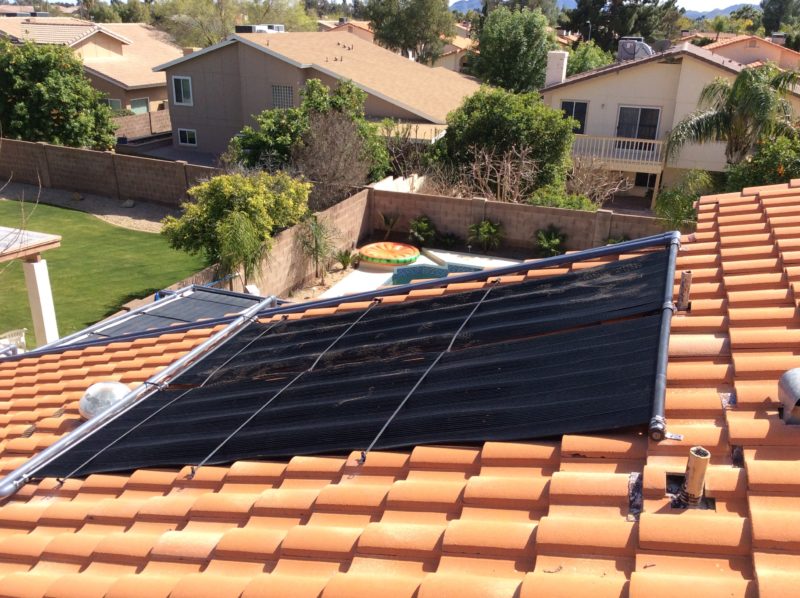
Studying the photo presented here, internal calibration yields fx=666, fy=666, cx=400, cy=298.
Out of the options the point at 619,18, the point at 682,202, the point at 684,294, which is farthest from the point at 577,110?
the point at 619,18

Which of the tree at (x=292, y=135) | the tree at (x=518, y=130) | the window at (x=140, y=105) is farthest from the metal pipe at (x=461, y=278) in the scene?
Result: the window at (x=140, y=105)

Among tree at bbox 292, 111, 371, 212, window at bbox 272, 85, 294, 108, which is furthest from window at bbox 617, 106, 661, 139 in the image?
window at bbox 272, 85, 294, 108

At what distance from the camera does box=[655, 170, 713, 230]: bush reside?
1786 centimetres

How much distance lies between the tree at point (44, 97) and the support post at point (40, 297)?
22946 mm

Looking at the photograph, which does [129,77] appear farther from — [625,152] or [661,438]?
[661,438]

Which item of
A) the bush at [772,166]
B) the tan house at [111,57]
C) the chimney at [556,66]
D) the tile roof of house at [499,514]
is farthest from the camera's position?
the tan house at [111,57]

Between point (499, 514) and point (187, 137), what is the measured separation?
41.9m

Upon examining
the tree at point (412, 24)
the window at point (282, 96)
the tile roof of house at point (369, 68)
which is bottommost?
the window at point (282, 96)

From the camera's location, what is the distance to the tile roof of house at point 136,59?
50281mm

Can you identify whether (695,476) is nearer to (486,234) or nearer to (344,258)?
(344,258)

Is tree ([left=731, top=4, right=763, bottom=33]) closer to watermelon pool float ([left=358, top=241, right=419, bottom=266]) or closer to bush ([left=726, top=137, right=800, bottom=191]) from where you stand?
bush ([left=726, top=137, right=800, bottom=191])

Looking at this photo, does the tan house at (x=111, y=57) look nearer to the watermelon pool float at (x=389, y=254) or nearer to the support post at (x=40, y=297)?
the watermelon pool float at (x=389, y=254)

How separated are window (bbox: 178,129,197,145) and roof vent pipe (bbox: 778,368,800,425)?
4161cm

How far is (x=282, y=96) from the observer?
38000 mm
